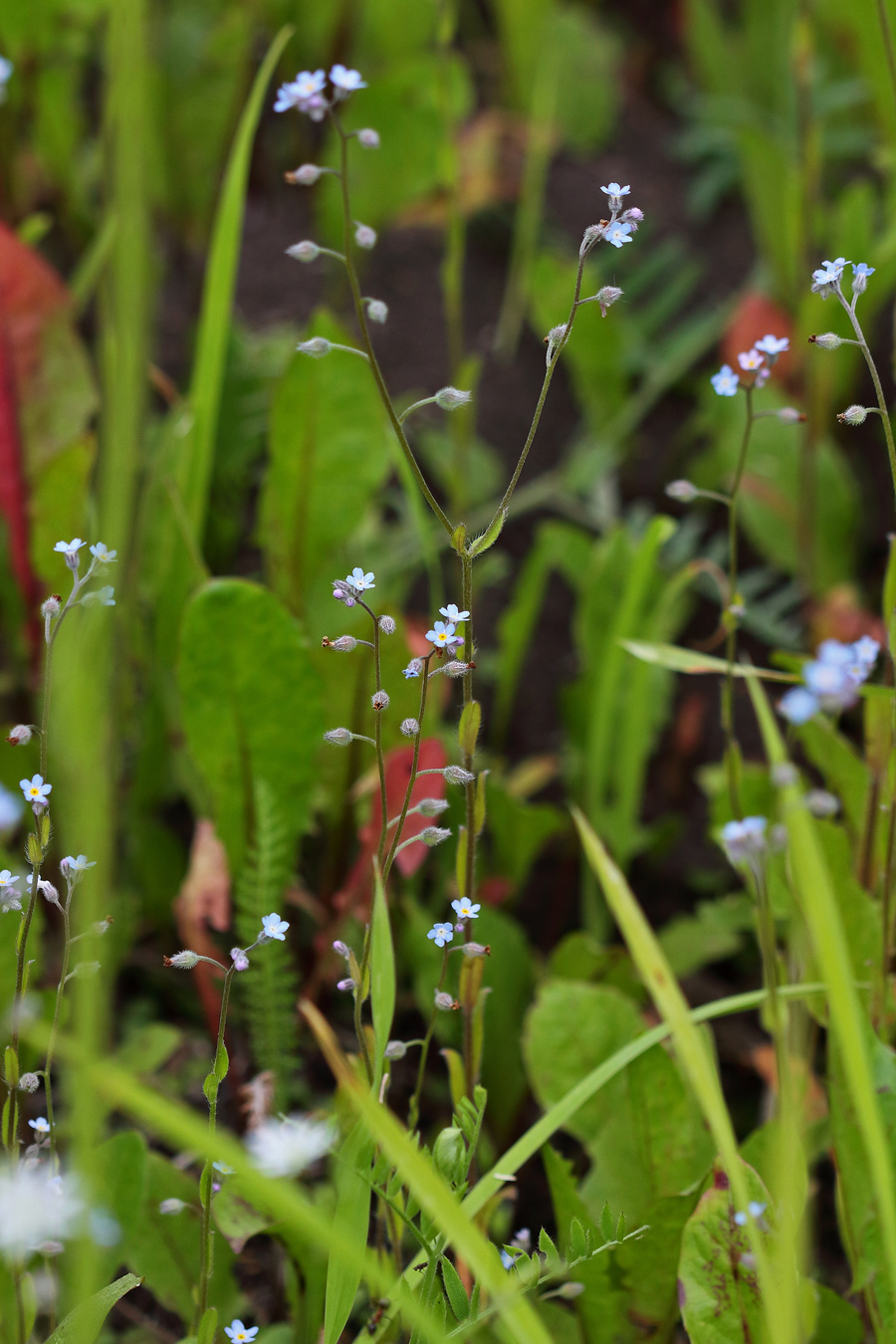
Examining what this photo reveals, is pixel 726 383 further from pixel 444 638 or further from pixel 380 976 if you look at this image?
pixel 380 976

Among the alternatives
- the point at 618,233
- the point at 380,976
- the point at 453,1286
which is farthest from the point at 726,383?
the point at 453,1286

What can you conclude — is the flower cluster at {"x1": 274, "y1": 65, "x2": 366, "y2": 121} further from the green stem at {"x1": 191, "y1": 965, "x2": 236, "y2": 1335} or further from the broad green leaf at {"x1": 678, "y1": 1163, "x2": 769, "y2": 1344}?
the broad green leaf at {"x1": 678, "y1": 1163, "x2": 769, "y2": 1344}

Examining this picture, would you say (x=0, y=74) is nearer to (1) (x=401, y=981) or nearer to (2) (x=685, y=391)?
(1) (x=401, y=981)

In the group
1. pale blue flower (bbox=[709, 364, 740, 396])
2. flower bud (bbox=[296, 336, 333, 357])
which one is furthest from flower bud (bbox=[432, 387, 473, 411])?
pale blue flower (bbox=[709, 364, 740, 396])

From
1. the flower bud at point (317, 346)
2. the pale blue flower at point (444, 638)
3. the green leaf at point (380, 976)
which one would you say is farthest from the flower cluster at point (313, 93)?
the green leaf at point (380, 976)

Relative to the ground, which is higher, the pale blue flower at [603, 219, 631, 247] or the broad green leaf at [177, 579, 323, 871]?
the pale blue flower at [603, 219, 631, 247]

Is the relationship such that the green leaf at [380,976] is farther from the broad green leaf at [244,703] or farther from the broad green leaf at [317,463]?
the broad green leaf at [317,463]
